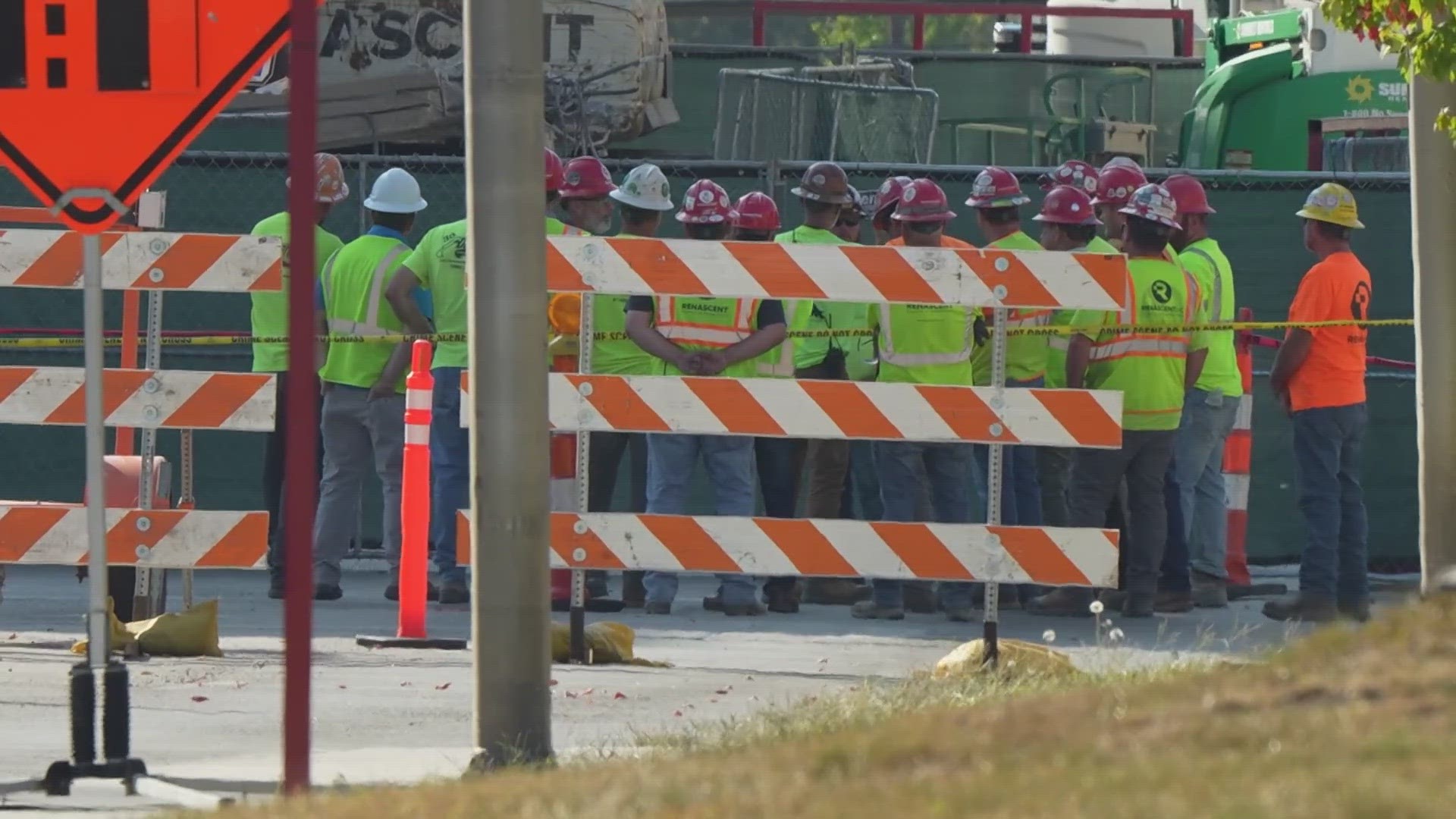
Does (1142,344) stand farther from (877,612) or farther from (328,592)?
(328,592)

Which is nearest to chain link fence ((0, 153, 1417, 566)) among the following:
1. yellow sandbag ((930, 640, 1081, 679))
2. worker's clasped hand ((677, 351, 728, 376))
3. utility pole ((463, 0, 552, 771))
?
worker's clasped hand ((677, 351, 728, 376))

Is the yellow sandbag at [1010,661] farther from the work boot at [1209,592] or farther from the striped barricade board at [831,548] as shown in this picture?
the work boot at [1209,592]

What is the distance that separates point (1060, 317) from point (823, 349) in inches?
54.0

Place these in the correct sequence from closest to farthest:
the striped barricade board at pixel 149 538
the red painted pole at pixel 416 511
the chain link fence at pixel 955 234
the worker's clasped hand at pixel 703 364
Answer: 1. the striped barricade board at pixel 149 538
2. the red painted pole at pixel 416 511
3. the worker's clasped hand at pixel 703 364
4. the chain link fence at pixel 955 234

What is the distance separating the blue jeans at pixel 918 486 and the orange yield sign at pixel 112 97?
5885 millimetres

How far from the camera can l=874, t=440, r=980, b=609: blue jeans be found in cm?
1268

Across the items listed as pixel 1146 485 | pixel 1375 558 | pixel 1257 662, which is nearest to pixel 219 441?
pixel 1146 485

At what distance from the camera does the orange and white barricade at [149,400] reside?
10.7 metres

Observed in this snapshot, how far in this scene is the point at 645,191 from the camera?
1309cm

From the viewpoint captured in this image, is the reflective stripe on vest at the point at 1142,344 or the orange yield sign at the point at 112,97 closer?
the orange yield sign at the point at 112,97

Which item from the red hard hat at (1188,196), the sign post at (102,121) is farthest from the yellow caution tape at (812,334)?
the sign post at (102,121)

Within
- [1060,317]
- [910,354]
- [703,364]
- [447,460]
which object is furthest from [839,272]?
[447,460]

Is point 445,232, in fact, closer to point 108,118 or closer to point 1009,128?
point 108,118

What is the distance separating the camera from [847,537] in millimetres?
10531
